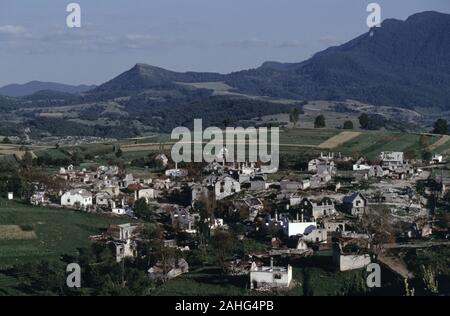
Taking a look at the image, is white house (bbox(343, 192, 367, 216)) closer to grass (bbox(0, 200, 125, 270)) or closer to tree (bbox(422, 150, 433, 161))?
grass (bbox(0, 200, 125, 270))

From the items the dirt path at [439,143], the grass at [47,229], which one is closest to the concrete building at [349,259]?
the grass at [47,229]

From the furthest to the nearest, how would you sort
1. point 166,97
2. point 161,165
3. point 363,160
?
1. point 166,97
2. point 161,165
3. point 363,160

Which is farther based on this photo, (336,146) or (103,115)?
(103,115)

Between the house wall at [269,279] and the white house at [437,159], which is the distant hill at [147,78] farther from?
the house wall at [269,279]

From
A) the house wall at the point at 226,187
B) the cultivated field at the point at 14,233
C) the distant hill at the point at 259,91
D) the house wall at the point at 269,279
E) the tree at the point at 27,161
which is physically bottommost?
the house wall at the point at 269,279

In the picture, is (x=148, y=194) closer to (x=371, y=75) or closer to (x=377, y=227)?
(x=377, y=227)

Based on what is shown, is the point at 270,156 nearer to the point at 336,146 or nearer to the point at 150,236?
the point at 336,146

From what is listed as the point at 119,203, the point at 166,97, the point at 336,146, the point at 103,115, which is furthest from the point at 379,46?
the point at 119,203
